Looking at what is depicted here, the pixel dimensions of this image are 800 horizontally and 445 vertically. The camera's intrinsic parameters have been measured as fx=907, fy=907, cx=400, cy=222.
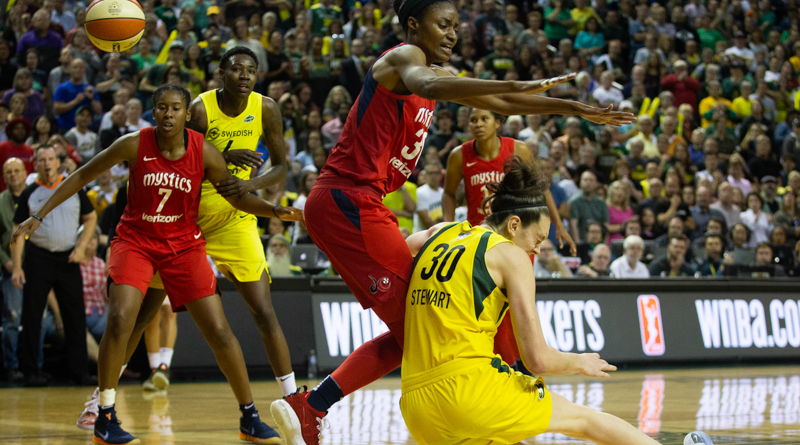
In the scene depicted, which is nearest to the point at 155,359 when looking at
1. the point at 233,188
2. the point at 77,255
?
the point at 77,255

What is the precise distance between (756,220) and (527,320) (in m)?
12.2

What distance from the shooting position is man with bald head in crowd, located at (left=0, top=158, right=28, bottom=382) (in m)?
9.38

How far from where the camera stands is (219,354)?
18.1ft

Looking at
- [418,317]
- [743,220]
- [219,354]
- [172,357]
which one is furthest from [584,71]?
[418,317]

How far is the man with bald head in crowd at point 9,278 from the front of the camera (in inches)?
369

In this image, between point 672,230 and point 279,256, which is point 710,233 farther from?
point 279,256

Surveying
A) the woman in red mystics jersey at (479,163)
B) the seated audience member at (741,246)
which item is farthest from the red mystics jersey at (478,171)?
the seated audience member at (741,246)

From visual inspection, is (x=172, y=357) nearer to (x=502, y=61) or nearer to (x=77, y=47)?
(x=77, y=47)

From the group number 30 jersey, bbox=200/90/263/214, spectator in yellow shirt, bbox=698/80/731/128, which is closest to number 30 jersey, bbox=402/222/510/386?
number 30 jersey, bbox=200/90/263/214

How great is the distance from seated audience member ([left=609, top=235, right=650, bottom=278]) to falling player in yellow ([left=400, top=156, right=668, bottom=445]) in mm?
8013

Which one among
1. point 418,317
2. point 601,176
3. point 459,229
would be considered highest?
point 459,229

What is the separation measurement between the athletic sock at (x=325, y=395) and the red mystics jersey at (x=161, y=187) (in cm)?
184

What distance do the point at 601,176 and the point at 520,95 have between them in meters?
10.8

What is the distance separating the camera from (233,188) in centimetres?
562
